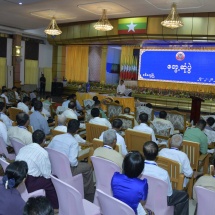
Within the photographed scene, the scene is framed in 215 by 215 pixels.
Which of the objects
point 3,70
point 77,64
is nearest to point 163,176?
point 3,70

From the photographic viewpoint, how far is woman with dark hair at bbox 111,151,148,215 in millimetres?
2029

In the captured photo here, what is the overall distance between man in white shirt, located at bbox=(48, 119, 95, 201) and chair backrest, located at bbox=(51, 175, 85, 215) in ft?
3.41

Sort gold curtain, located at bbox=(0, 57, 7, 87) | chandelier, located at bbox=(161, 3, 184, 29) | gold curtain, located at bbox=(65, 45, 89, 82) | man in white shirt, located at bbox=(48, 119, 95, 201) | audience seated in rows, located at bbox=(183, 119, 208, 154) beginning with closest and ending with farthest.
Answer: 1. man in white shirt, located at bbox=(48, 119, 95, 201)
2. audience seated in rows, located at bbox=(183, 119, 208, 154)
3. chandelier, located at bbox=(161, 3, 184, 29)
4. gold curtain, located at bbox=(0, 57, 7, 87)
5. gold curtain, located at bbox=(65, 45, 89, 82)

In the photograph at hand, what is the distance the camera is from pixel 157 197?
2.51m

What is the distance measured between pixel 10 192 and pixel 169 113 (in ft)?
16.3

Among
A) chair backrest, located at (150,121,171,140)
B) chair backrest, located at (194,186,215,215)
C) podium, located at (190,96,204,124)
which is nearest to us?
chair backrest, located at (194,186,215,215)

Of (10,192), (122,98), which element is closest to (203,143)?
(10,192)

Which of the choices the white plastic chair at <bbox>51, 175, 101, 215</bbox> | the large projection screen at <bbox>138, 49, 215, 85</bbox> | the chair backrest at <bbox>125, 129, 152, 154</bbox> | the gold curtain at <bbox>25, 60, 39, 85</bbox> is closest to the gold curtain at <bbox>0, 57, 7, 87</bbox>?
the gold curtain at <bbox>25, 60, 39, 85</bbox>

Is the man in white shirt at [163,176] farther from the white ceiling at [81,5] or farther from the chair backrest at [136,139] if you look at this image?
the white ceiling at [81,5]

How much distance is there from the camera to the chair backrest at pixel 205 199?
2.20 meters

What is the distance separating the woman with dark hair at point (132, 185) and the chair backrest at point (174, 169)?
78 cm

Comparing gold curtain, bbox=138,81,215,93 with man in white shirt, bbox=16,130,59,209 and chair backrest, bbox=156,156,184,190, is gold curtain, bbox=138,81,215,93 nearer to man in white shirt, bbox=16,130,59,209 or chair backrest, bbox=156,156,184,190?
chair backrest, bbox=156,156,184,190

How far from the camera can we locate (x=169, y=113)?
250 inches

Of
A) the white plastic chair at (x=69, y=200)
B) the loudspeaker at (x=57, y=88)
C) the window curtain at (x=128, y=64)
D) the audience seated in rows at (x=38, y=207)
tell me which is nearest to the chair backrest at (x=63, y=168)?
the white plastic chair at (x=69, y=200)
